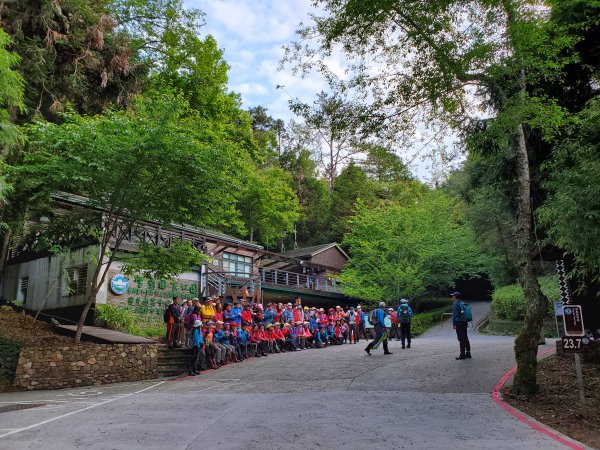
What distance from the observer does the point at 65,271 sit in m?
19.6

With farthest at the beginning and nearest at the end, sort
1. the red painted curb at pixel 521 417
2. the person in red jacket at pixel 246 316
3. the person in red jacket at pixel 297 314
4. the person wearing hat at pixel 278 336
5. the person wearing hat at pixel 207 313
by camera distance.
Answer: the person in red jacket at pixel 297 314, the person wearing hat at pixel 278 336, the person in red jacket at pixel 246 316, the person wearing hat at pixel 207 313, the red painted curb at pixel 521 417

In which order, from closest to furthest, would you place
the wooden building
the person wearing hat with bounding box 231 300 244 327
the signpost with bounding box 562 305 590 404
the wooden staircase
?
the signpost with bounding box 562 305 590 404
the wooden staircase
the person wearing hat with bounding box 231 300 244 327
the wooden building

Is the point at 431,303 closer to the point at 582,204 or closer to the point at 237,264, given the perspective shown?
the point at 237,264

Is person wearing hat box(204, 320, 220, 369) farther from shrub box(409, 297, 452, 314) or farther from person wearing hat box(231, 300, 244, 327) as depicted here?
shrub box(409, 297, 452, 314)

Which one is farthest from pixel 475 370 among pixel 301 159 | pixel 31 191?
pixel 301 159

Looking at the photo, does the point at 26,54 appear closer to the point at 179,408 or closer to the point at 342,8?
the point at 342,8

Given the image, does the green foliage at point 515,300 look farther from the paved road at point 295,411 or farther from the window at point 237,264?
the window at point 237,264

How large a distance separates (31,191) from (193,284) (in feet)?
29.0

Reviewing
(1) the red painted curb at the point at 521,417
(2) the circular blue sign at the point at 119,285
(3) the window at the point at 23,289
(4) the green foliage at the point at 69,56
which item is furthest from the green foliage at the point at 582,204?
(3) the window at the point at 23,289

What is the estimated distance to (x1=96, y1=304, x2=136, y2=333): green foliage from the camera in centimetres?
1761

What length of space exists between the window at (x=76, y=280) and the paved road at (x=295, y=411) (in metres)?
7.60

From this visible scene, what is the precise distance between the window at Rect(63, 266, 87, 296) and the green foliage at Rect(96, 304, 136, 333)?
5.64 feet

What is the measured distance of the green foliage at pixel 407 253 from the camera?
30.7m

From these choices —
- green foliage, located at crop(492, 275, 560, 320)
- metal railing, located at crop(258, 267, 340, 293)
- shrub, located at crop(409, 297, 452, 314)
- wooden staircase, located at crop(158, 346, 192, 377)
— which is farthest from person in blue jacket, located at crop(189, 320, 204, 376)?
shrub, located at crop(409, 297, 452, 314)
